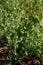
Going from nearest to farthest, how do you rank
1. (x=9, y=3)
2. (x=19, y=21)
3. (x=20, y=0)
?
(x=19, y=21) → (x=9, y=3) → (x=20, y=0)

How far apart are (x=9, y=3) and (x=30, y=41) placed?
2040mm

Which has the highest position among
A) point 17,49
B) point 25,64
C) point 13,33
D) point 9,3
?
point 9,3

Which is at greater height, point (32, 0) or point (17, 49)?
point (32, 0)

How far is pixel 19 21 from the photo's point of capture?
4.66m

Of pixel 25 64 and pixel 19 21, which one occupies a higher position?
pixel 19 21

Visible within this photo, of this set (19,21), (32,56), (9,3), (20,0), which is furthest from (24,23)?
(20,0)

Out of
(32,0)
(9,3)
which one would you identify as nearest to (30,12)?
(32,0)

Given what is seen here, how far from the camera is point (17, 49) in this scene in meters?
4.52

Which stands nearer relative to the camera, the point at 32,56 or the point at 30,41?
the point at 30,41

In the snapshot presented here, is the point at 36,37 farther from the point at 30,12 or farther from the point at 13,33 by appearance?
the point at 30,12

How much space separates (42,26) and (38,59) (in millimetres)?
740

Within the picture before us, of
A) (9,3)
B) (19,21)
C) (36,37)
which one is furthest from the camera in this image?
(9,3)

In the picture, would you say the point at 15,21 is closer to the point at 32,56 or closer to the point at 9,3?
the point at 32,56

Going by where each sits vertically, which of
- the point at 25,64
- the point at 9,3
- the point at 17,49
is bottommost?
the point at 25,64
